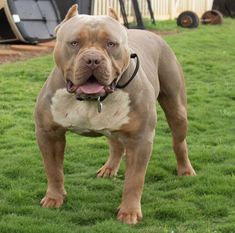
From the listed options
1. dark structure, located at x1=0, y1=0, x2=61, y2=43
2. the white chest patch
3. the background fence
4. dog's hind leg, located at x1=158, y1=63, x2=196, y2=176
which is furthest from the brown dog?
the background fence

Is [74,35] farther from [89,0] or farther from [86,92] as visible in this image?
[89,0]

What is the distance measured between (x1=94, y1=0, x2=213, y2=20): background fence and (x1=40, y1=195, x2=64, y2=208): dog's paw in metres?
13.8

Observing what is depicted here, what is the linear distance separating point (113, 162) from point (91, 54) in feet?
6.77

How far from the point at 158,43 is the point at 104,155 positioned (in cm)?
148

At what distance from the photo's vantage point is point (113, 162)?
6.28 meters

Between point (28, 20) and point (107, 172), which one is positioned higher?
point (107, 172)

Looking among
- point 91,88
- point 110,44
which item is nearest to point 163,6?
point 110,44

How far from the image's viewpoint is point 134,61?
201 inches

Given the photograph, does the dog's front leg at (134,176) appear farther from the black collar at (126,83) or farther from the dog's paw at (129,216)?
Result: the black collar at (126,83)

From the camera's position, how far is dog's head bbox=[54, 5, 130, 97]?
443cm

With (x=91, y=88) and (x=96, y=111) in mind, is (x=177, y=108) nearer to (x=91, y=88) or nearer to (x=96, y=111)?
(x=96, y=111)

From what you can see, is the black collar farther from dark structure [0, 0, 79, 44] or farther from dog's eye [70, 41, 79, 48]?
dark structure [0, 0, 79, 44]

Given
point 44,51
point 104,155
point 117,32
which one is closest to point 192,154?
point 104,155

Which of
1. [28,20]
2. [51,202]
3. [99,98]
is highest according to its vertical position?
[99,98]
